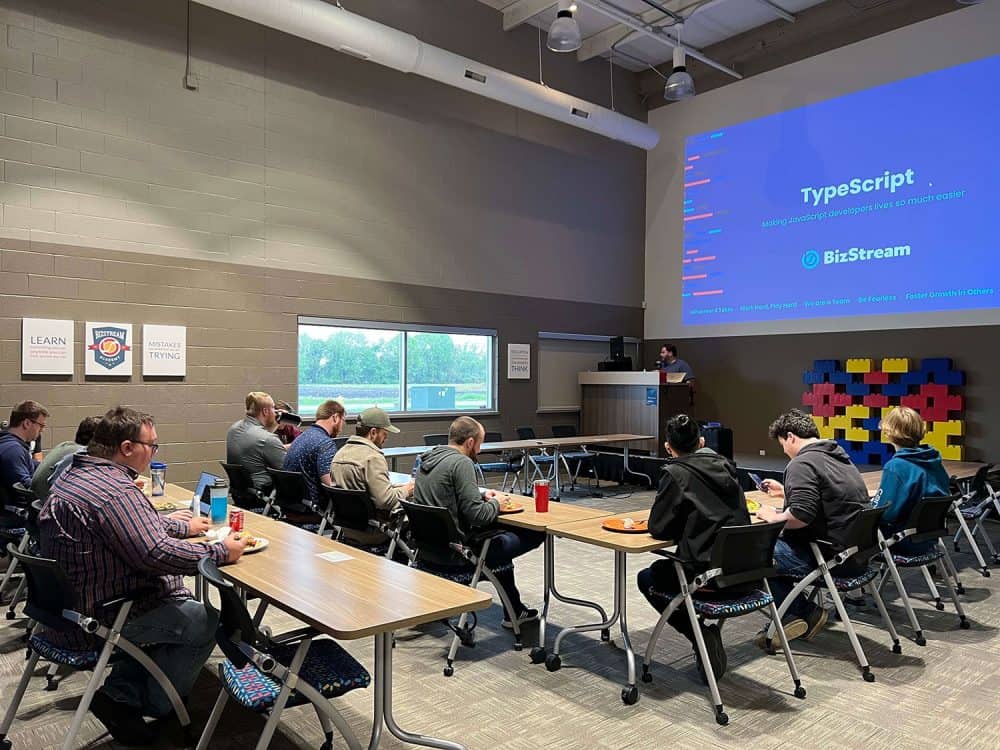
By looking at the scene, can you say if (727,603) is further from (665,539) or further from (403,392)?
(403,392)

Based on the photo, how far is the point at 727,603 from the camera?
10.1 ft

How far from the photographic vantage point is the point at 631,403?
9.73 metres

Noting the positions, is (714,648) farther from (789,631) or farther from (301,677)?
(301,677)

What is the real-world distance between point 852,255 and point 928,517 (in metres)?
5.36

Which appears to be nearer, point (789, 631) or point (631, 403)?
point (789, 631)

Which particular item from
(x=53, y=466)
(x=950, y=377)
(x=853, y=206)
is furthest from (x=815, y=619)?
(x=853, y=206)

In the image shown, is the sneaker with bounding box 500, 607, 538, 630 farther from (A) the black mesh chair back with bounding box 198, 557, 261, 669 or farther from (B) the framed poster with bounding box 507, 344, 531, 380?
(B) the framed poster with bounding box 507, 344, 531, 380

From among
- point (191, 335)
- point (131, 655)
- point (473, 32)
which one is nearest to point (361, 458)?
point (131, 655)

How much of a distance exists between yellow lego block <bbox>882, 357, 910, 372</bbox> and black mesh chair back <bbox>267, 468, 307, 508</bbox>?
6709 mm

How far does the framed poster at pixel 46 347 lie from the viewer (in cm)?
589

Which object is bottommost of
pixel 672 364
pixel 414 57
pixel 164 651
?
pixel 164 651

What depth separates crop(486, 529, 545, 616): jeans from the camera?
11.9ft

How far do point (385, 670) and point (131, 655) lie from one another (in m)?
0.95

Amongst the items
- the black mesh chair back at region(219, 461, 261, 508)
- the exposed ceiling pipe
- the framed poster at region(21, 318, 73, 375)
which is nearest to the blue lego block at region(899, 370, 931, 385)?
the exposed ceiling pipe
